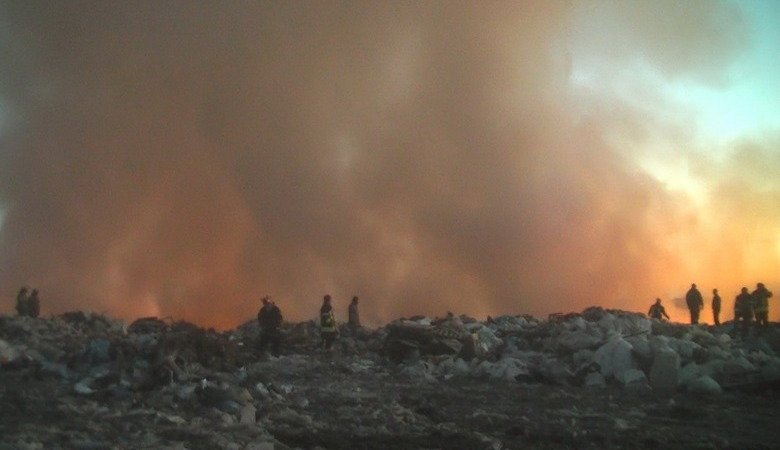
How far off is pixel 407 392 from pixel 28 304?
710 inches

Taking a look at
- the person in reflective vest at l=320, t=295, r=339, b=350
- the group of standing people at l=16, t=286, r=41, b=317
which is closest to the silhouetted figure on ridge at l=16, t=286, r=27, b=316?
the group of standing people at l=16, t=286, r=41, b=317

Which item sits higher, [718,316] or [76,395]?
[718,316]

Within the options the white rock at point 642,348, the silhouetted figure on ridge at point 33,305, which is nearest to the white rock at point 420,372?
the white rock at point 642,348

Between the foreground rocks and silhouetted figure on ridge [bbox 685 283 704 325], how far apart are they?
5.96 meters

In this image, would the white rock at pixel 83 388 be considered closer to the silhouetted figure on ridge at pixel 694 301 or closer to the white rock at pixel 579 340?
the white rock at pixel 579 340

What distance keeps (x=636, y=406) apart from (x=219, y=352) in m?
7.48

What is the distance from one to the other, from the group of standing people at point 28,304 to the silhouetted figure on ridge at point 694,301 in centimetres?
2324

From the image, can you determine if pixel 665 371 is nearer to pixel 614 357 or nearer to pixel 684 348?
pixel 614 357

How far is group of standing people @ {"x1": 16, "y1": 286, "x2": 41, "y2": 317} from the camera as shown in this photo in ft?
74.0

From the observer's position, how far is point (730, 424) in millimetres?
8031

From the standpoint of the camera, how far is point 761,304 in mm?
18359

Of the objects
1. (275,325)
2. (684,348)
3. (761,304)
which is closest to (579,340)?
(684,348)

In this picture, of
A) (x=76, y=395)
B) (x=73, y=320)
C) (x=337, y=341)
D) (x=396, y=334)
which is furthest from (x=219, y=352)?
(x=73, y=320)

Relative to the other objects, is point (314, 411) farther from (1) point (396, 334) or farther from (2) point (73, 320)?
(2) point (73, 320)
